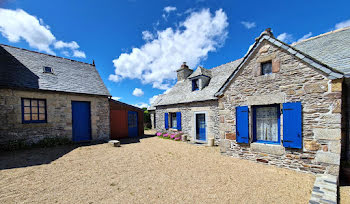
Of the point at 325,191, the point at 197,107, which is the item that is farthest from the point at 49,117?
the point at 325,191

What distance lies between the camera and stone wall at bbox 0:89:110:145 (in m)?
6.57

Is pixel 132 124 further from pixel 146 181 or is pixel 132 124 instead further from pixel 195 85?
pixel 146 181

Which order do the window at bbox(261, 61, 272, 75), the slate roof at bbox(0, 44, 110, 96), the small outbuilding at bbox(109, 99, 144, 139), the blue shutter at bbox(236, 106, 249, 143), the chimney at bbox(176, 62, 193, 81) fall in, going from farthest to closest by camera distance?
1. the chimney at bbox(176, 62, 193, 81)
2. the small outbuilding at bbox(109, 99, 144, 139)
3. the slate roof at bbox(0, 44, 110, 96)
4. the blue shutter at bbox(236, 106, 249, 143)
5. the window at bbox(261, 61, 272, 75)

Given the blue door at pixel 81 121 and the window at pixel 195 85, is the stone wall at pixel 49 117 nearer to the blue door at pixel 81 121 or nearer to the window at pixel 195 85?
the blue door at pixel 81 121

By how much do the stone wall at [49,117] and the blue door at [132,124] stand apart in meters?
2.02

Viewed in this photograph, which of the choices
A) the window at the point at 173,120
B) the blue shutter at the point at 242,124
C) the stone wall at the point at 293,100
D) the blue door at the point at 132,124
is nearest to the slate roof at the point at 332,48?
the stone wall at the point at 293,100

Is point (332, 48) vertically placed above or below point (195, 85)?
above

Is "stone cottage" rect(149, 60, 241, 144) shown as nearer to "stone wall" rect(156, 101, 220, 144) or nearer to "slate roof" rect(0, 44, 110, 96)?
"stone wall" rect(156, 101, 220, 144)

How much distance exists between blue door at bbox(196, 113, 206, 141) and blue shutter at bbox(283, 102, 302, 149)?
4.79m

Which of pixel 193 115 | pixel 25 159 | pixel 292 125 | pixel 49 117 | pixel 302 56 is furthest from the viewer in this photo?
pixel 193 115

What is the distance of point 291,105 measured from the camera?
4254 mm

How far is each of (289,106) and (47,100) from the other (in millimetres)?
11052

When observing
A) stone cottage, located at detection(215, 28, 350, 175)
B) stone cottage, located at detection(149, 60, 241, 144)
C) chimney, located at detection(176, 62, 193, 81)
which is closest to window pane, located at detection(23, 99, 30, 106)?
stone cottage, located at detection(149, 60, 241, 144)

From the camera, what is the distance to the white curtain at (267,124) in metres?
4.79
